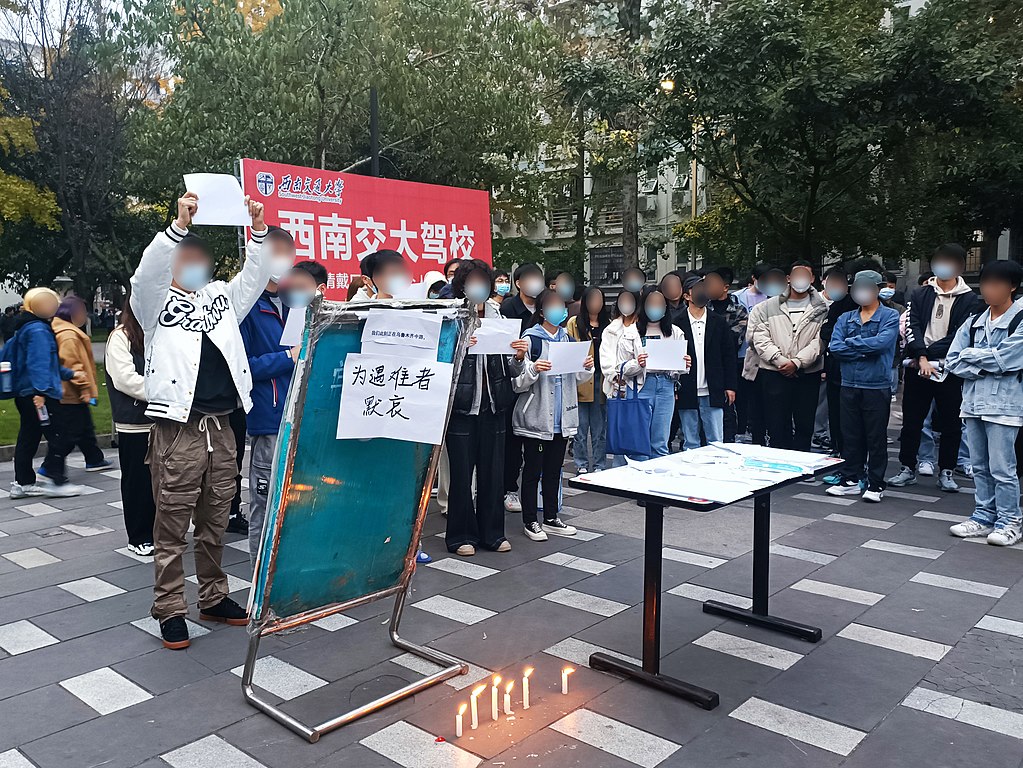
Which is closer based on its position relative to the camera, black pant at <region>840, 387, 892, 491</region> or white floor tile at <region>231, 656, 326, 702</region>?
white floor tile at <region>231, 656, 326, 702</region>

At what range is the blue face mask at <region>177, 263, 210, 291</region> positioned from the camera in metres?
3.84

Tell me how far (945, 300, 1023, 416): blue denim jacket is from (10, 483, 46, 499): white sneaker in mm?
7575

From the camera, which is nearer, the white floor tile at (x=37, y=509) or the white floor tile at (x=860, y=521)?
the white floor tile at (x=860, y=521)

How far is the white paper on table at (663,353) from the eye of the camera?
6.71m

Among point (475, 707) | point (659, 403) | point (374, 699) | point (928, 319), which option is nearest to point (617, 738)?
point (475, 707)

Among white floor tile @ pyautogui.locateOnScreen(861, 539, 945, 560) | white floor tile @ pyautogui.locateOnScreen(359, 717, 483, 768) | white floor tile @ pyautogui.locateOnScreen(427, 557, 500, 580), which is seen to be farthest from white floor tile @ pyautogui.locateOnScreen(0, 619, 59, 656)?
white floor tile @ pyautogui.locateOnScreen(861, 539, 945, 560)

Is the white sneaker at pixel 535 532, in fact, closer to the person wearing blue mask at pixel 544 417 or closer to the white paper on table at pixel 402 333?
the person wearing blue mask at pixel 544 417

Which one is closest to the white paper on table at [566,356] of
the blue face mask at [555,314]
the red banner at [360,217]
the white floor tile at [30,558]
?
the blue face mask at [555,314]

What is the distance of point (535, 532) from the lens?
5.77m

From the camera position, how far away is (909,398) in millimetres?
7391

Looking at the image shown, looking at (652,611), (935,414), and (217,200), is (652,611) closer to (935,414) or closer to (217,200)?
(217,200)

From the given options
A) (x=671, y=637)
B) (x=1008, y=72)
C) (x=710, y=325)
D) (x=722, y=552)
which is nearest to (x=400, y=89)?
(x=710, y=325)

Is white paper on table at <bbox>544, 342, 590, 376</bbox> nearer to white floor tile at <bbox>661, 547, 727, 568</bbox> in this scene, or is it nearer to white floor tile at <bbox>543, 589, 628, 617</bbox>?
white floor tile at <bbox>661, 547, 727, 568</bbox>

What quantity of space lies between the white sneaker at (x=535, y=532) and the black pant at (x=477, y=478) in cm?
29
